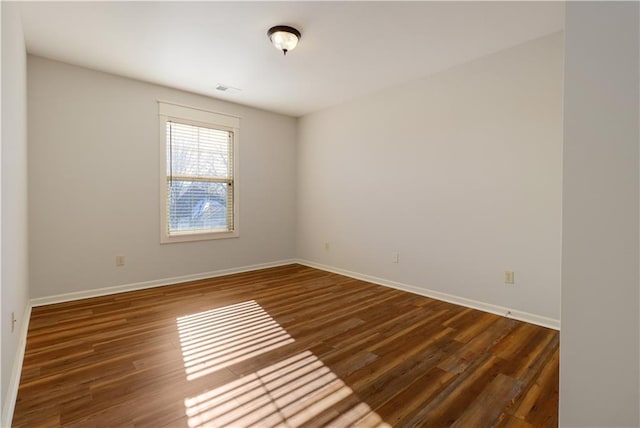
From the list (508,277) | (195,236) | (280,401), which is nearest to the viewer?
(280,401)

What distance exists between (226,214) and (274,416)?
3.46 m

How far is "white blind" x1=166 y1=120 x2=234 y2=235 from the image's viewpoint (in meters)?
4.10

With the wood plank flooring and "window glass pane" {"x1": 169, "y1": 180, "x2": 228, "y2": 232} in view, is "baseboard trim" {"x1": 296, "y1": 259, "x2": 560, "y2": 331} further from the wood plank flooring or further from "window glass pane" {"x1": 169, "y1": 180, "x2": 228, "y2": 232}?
"window glass pane" {"x1": 169, "y1": 180, "x2": 228, "y2": 232}

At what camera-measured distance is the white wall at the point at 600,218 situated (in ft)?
2.51

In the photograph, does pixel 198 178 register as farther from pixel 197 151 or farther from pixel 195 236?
pixel 195 236

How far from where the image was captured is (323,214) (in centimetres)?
496

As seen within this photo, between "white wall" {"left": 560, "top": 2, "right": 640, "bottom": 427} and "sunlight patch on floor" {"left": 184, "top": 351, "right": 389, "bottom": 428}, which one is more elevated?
"white wall" {"left": 560, "top": 2, "right": 640, "bottom": 427}

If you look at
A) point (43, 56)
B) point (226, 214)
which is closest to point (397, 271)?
point (226, 214)

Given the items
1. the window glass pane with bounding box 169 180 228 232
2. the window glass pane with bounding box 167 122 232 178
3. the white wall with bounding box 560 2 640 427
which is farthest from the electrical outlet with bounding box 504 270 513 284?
the window glass pane with bounding box 167 122 232 178

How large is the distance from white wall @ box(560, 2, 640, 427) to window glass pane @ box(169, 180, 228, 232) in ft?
13.8

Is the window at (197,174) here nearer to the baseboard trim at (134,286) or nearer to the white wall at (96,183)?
the white wall at (96,183)

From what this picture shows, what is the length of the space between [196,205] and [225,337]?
2398mm

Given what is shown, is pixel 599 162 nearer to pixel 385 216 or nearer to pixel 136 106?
pixel 385 216

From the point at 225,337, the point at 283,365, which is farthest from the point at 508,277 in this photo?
the point at 225,337
